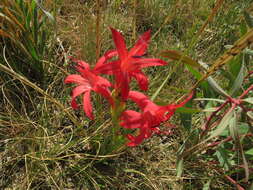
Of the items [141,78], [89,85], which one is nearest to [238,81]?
[141,78]

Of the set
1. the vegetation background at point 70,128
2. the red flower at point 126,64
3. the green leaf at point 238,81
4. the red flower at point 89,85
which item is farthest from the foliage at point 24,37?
the green leaf at point 238,81

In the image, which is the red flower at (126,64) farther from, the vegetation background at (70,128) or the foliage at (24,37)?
the foliage at (24,37)

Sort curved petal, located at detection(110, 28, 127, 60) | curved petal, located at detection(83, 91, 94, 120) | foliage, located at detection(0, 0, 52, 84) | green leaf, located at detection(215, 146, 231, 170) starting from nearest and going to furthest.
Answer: curved petal, located at detection(110, 28, 127, 60) < curved petal, located at detection(83, 91, 94, 120) < green leaf, located at detection(215, 146, 231, 170) < foliage, located at detection(0, 0, 52, 84)

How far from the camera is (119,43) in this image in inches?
25.6

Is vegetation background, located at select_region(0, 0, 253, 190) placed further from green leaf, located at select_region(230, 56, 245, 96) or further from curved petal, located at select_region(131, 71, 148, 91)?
curved petal, located at select_region(131, 71, 148, 91)

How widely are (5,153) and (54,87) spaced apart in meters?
0.38

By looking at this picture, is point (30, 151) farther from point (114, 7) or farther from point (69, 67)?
point (114, 7)

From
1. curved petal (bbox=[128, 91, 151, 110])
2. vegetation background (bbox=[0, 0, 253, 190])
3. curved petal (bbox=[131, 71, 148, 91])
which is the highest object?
curved petal (bbox=[131, 71, 148, 91])

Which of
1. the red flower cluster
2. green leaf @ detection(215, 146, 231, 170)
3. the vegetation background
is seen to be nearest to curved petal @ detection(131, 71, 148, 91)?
the red flower cluster

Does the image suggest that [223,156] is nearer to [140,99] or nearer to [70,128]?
[140,99]

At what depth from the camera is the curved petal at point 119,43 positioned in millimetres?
636

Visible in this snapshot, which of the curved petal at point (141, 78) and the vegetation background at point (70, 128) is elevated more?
the curved petal at point (141, 78)

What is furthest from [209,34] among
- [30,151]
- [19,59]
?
[30,151]

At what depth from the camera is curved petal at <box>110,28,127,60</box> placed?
64cm
